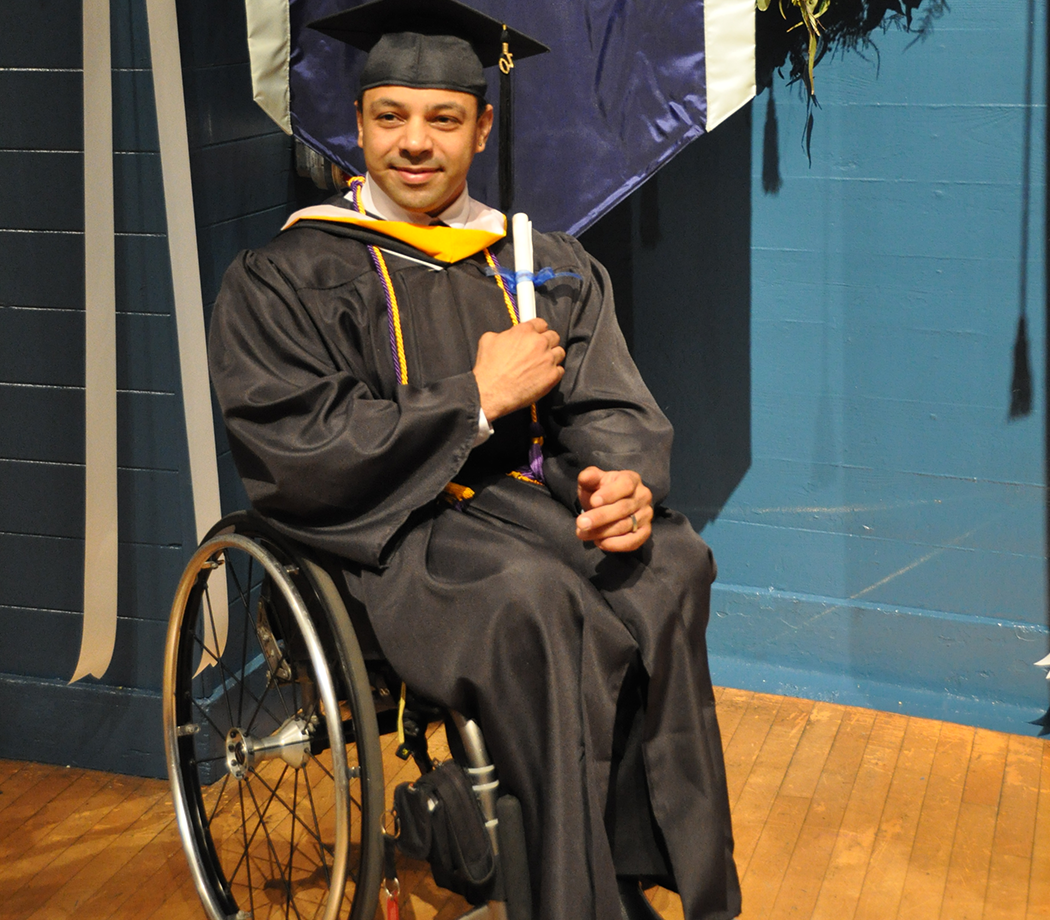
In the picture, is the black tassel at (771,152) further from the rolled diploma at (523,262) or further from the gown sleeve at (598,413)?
the rolled diploma at (523,262)

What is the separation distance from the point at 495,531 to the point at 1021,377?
1.49m

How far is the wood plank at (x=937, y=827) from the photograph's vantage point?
2406mm

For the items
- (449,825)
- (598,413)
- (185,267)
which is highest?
(185,267)

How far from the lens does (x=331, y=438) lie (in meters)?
1.97

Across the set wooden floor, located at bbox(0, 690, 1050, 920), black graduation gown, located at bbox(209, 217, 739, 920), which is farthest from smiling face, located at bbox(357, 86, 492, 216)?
wooden floor, located at bbox(0, 690, 1050, 920)

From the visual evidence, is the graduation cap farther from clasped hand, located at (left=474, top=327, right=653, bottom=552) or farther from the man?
clasped hand, located at (left=474, top=327, right=653, bottom=552)

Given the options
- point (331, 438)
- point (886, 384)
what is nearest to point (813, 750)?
point (886, 384)

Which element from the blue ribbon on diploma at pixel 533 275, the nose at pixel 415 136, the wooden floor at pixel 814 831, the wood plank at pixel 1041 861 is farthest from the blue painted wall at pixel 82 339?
the wood plank at pixel 1041 861

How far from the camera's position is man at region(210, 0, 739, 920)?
1857 millimetres

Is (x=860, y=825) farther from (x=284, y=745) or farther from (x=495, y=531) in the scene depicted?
(x=284, y=745)

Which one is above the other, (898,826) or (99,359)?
(99,359)

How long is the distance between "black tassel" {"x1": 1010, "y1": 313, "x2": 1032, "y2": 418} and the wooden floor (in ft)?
2.49

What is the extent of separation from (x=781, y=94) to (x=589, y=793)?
5.91 feet

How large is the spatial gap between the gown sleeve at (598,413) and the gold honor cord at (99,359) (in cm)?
93
